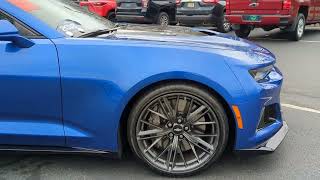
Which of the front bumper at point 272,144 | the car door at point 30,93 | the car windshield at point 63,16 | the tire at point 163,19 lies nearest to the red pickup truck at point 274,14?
the tire at point 163,19

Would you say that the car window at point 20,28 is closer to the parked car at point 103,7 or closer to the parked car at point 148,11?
the parked car at point 148,11

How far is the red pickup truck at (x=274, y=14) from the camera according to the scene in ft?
42.8

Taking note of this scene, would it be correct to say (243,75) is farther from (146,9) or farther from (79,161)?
(146,9)

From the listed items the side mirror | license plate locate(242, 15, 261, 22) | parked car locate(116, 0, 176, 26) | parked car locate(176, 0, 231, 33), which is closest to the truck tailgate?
license plate locate(242, 15, 261, 22)

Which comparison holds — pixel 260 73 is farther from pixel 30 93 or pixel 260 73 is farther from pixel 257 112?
→ pixel 30 93

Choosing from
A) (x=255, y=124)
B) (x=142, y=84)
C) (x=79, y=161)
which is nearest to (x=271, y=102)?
(x=255, y=124)

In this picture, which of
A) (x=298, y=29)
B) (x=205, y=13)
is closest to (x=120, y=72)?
(x=298, y=29)

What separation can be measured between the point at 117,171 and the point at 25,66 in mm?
1123

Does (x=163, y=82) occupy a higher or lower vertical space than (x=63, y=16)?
lower

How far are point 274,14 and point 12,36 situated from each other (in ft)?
33.3

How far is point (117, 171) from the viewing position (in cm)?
428

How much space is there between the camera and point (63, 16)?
14.3ft

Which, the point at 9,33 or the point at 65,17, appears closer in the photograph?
the point at 9,33

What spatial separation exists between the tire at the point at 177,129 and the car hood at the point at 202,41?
351mm
